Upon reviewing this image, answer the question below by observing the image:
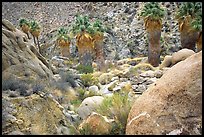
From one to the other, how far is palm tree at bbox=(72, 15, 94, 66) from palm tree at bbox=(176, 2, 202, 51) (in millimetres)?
10018

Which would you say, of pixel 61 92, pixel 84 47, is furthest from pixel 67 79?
pixel 84 47

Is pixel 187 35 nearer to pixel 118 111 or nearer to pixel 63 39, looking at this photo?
pixel 63 39

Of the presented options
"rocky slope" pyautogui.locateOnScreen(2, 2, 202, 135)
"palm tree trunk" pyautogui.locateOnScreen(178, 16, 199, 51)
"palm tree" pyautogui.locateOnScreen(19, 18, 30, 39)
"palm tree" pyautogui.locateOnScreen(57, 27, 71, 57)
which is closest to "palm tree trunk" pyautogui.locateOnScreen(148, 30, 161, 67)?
"palm tree trunk" pyautogui.locateOnScreen(178, 16, 199, 51)

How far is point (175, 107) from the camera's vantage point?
28.9 ft

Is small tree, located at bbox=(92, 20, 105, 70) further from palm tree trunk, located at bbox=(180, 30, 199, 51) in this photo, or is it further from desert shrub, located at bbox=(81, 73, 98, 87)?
desert shrub, located at bbox=(81, 73, 98, 87)

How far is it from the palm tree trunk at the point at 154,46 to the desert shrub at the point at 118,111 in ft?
83.8

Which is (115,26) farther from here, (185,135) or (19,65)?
(185,135)

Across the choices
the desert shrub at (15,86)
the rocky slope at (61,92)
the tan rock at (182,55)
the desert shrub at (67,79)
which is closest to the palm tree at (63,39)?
the rocky slope at (61,92)

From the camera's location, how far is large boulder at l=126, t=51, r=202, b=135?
28.1 feet

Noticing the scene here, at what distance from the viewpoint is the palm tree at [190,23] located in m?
35.1

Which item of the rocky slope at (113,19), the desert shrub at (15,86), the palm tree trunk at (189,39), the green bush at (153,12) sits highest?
the desert shrub at (15,86)

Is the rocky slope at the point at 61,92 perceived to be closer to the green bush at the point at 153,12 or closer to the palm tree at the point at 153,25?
the palm tree at the point at 153,25

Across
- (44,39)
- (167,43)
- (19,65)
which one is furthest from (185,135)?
(44,39)

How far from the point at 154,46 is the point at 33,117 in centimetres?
2735
